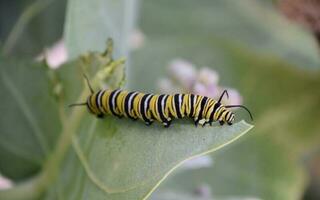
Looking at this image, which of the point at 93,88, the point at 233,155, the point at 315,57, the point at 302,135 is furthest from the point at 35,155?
the point at 315,57

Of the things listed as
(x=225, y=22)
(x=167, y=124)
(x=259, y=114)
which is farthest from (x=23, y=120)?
(x=225, y=22)

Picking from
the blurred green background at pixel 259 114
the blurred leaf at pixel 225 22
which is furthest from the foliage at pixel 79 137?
the blurred leaf at pixel 225 22

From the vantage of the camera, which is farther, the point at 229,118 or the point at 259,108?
the point at 259,108

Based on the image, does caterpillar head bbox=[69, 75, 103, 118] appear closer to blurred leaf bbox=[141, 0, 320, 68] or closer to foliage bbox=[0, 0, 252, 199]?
foliage bbox=[0, 0, 252, 199]

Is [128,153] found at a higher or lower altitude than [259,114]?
lower

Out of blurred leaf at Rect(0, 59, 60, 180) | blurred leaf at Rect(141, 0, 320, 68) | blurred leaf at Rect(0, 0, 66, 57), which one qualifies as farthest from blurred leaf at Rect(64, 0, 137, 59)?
blurred leaf at Rect(141, 0, 320, 68)

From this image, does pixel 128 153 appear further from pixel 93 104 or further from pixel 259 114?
pixel 259 114
